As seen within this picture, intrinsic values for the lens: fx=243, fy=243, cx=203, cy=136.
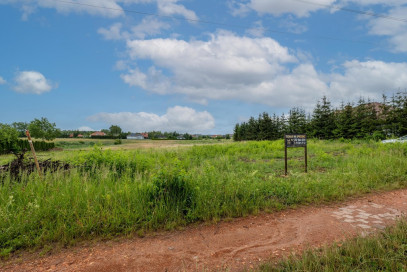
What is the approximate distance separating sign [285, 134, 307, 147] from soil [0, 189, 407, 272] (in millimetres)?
4305

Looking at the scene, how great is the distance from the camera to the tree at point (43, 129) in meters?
55.5

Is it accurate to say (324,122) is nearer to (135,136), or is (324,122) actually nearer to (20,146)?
(20,146)

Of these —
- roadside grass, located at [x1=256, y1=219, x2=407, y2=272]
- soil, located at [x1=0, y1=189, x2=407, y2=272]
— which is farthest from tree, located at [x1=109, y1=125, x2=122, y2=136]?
roadside grass, located at [x1=256, y1=219, x2=407, y2=272]

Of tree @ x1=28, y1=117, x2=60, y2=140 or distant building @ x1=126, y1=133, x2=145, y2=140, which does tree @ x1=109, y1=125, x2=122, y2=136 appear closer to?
distant building @ x1=126, y1=133, x2=145, y2=140

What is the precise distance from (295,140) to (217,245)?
6.68 m

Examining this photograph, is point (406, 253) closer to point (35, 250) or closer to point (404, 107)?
point (35, 250)

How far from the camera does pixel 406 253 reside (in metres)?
3.17

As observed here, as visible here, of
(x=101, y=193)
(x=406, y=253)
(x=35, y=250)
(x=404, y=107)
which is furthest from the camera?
(x=404, y=107)

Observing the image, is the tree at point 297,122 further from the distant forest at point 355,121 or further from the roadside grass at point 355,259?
the roadside grass at point 355,259

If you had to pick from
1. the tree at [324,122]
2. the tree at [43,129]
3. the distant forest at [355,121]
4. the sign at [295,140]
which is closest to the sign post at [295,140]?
the sign at [295,140]

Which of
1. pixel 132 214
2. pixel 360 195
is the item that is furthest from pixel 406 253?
pixel 132 214

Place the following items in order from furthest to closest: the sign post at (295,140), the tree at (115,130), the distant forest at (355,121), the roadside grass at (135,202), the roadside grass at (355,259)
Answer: the tree at (115,130), the distant forest at (355,121), the sign post at (295,140), the roadside grass at (135,202), the roadside grass at (355,259)

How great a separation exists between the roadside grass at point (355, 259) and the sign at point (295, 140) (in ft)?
19.1

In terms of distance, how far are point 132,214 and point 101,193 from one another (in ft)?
3.73
